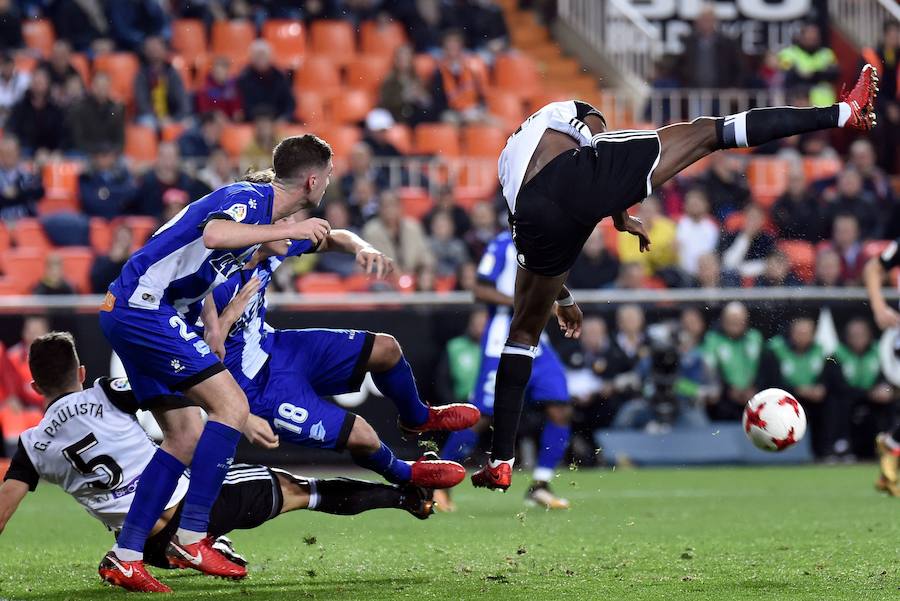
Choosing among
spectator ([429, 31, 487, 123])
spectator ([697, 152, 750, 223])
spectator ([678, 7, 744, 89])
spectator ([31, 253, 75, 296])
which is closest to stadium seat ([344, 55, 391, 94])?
spectator ([429, 31, 487, 123])

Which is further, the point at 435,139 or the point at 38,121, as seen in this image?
the point at 435,139

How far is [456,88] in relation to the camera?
58.2 feet

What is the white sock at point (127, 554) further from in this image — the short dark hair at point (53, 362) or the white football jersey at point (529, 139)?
the white football jersey at point (529, 139)

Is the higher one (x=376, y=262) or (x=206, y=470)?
(x=376, y=262)

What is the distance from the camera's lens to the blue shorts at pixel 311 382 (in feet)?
24.6

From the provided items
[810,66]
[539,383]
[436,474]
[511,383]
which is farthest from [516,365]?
[810,66]

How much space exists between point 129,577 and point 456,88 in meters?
11.8

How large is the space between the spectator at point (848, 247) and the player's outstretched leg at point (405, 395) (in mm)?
7783

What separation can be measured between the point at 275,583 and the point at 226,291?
5.07 ft

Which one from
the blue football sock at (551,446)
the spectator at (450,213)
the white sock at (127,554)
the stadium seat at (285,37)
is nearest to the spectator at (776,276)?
the spectator at (450,213)

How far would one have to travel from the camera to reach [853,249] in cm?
1506

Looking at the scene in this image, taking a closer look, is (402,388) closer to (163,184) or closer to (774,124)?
(774,124)

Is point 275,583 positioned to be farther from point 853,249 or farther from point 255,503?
point 853,249

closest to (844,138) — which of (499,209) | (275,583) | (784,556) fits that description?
(499,209)
